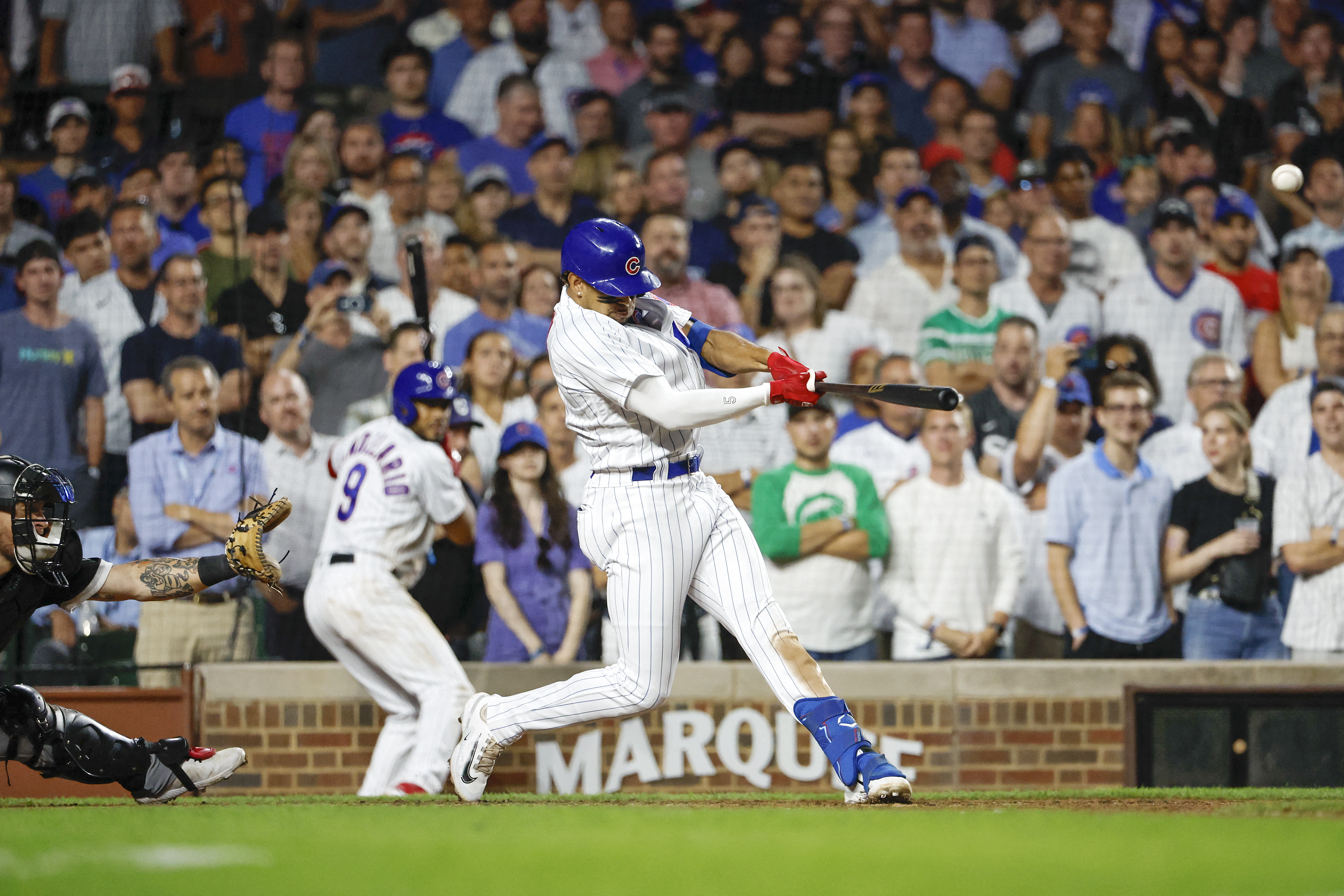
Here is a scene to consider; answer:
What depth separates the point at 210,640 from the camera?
720 cm

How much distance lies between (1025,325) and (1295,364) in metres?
1.46

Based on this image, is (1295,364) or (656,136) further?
(656,136)

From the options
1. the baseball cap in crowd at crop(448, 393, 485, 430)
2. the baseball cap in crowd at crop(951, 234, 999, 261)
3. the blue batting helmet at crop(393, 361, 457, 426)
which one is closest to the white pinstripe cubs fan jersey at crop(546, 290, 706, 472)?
the blue batting helmet at crop(393, 361, 457, 426)

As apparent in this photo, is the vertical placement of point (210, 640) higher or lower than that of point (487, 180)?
lower

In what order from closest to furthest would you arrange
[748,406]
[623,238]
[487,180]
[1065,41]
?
[748,406] < [623,238] < [487,180] < [1065,41]

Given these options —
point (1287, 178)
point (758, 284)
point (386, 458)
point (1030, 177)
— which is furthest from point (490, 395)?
point (1287, 178)

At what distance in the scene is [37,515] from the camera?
4082mm

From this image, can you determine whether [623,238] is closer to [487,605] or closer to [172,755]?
[172,755]

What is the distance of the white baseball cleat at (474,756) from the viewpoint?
15.0 feet

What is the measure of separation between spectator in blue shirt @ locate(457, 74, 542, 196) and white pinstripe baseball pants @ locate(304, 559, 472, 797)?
2.95 metres

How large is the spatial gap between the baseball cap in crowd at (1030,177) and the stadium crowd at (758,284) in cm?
5

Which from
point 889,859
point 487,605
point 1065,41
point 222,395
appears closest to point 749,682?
point 487,605


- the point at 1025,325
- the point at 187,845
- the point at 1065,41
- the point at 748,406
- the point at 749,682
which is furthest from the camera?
the point at 1065,41

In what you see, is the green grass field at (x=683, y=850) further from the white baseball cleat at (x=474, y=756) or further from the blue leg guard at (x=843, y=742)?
the white baseball cleat at (x=474, y=756)
